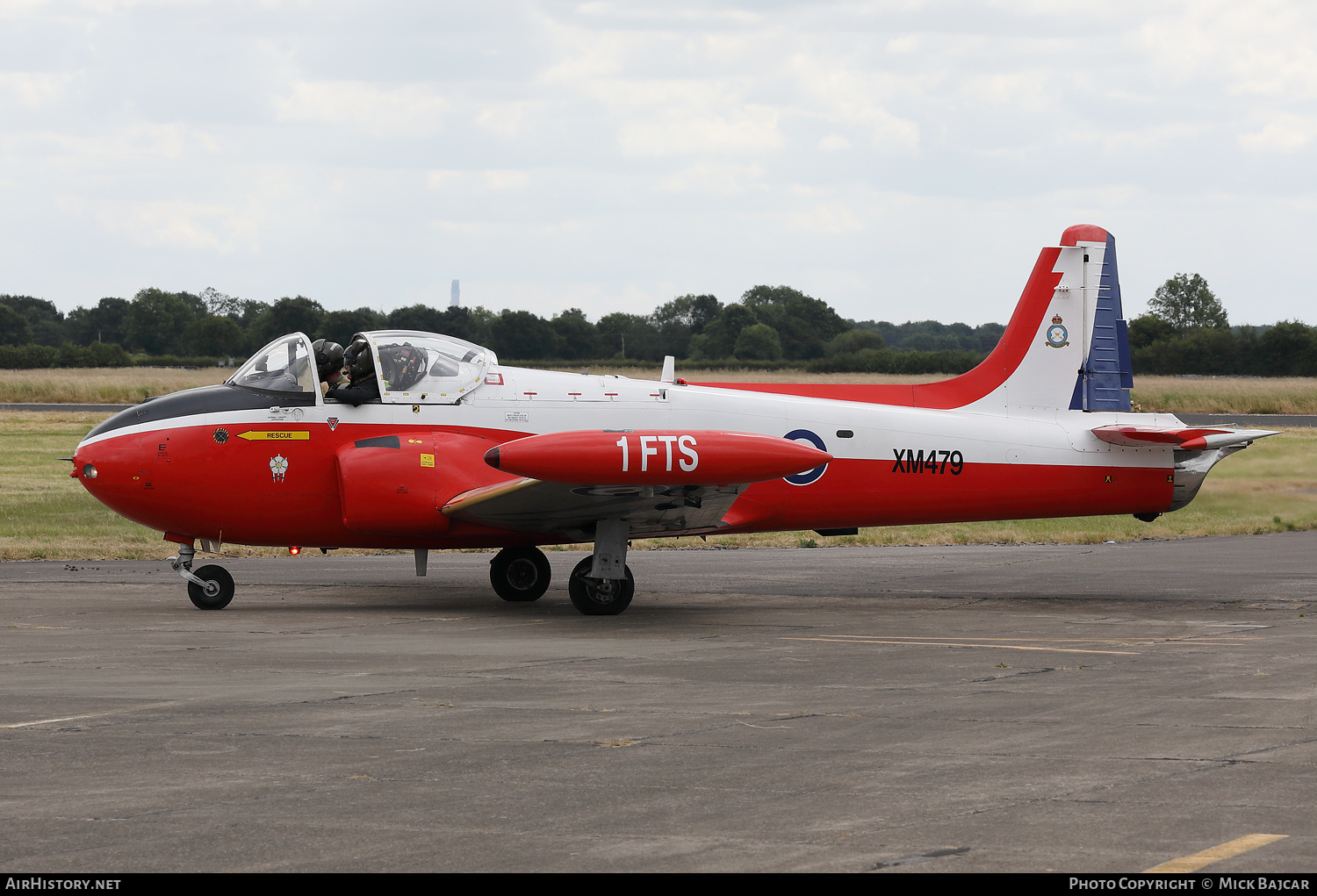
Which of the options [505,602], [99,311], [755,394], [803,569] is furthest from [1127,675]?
[99,311]

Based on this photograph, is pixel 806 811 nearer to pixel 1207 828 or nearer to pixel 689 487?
pixel 1207 828

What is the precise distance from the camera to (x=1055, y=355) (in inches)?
653

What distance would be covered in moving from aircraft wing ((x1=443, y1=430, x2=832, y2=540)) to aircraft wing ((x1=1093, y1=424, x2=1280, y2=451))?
174 inches

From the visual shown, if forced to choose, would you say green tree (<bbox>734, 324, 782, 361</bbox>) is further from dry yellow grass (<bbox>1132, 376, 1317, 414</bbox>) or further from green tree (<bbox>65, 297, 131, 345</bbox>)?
green tree (<bbox>65, 297, 131, 345</bbox>)

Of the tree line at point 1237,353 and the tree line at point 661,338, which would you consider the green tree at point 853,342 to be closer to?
the tree line at point 661,338

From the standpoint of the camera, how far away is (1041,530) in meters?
25.3

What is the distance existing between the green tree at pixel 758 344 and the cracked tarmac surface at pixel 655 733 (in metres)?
43.5

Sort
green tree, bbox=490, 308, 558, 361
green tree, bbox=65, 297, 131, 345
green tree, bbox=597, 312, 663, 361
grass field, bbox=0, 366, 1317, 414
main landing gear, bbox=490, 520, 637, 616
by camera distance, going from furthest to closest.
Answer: green tree, bbox=65, 297, 131, 345
green tree, bbox=597, 312, 663, 361
green tree, bbox=490, 308, 558, 361
grass field, bbox=0, 366, 1317, 414
main landing gear, bbox=490, 520, 637, 616

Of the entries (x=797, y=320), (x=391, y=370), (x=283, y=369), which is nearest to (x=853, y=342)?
(x=797, y=320)

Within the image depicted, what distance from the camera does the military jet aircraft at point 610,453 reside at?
14117mm

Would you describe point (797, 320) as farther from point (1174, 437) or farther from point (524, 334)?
point (1174, 437)

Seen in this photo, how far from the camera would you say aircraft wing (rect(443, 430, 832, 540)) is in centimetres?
1297

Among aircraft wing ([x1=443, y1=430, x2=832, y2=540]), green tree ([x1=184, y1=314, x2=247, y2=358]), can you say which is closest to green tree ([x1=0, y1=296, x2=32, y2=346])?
green tree ([x1=184, y1=314, x2=247, y2=358])

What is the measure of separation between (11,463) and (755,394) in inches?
929
